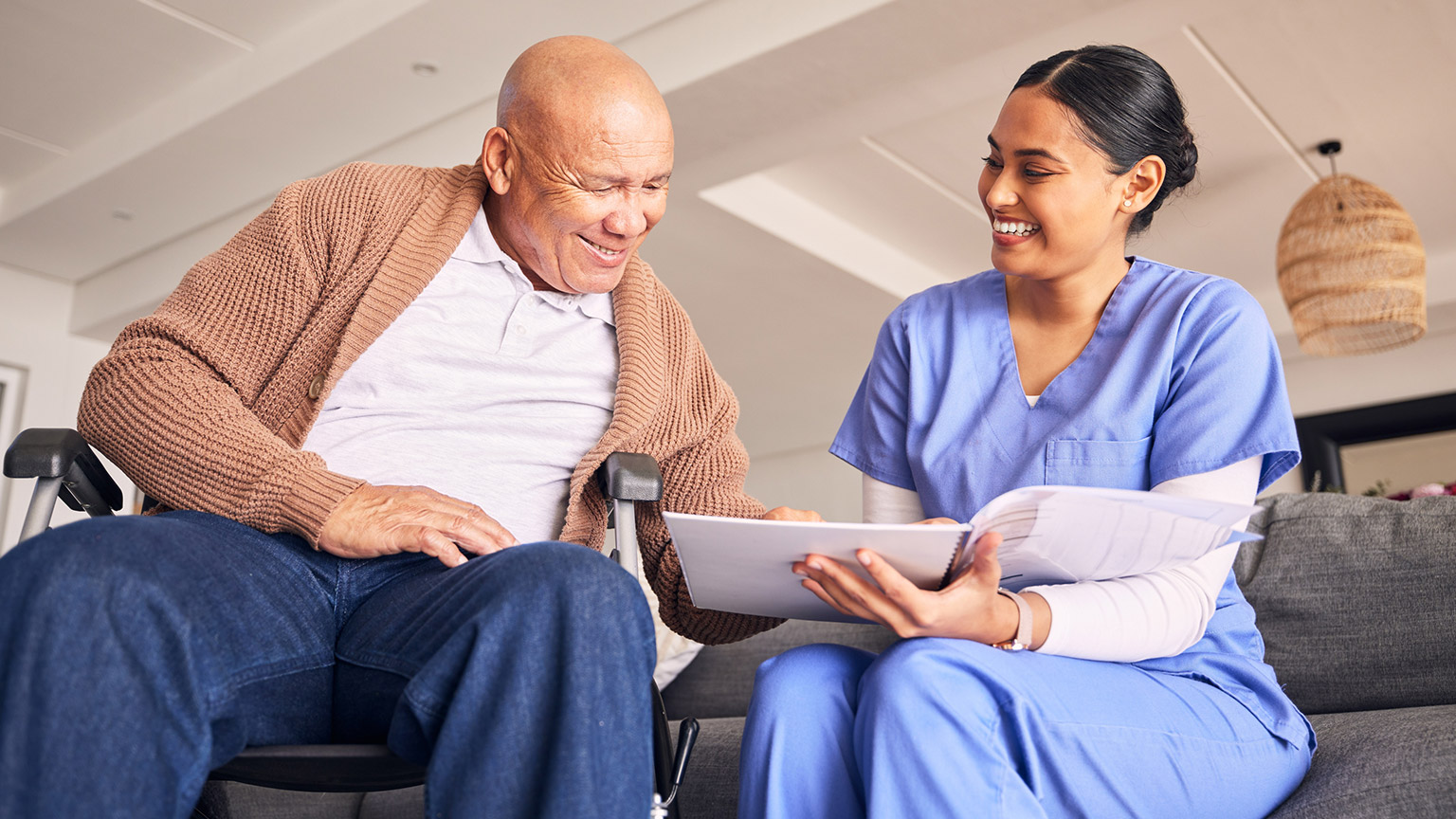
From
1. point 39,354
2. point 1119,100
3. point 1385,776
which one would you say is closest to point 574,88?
point 1119,100

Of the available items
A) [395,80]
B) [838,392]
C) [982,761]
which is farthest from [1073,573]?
[838,392]

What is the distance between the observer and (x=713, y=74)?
3293mm

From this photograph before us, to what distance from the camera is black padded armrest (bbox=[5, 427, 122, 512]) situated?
108cm

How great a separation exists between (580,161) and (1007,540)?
69 centimetres

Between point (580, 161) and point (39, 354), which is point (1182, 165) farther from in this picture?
point (39, 354)

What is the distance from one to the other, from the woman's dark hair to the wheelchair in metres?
0.65

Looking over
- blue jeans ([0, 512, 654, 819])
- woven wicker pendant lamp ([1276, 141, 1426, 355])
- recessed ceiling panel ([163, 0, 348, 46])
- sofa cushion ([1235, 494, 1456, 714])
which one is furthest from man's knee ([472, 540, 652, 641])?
woven wicker pendant lamp ([1276, 141, 1426, 355])

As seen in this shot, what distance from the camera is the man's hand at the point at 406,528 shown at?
110 centimetres

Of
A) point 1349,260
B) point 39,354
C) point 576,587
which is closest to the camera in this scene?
point 576,587

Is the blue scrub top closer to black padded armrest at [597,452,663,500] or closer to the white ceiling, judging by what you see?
black padded armrest at [597,452,663,500]

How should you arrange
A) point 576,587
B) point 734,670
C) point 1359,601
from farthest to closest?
point 734,670 < point 1359,601 < point 576,587

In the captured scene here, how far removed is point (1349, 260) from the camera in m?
3.73

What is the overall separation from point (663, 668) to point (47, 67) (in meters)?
3.31

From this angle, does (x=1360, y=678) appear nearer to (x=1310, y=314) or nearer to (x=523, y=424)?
(x=523, y=424)
